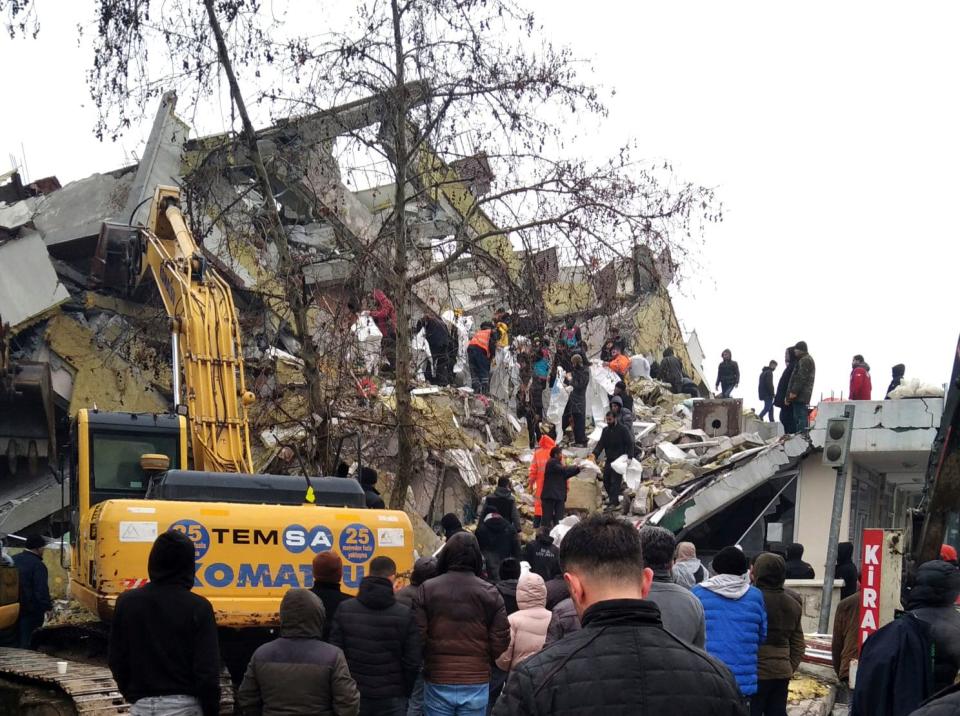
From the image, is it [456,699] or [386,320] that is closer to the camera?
[456,699]

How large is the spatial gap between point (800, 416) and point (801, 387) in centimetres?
110

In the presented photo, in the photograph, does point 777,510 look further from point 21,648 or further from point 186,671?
point 186,671

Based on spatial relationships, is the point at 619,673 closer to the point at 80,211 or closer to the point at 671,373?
the point at 80,211

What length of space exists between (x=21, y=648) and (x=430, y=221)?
6985 millimetres

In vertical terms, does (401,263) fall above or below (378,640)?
above

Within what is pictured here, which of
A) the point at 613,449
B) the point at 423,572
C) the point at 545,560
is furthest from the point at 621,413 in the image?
the point at 423,572

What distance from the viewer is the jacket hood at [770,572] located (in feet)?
28.1

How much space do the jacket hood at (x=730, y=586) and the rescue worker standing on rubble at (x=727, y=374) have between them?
1935 centimetres

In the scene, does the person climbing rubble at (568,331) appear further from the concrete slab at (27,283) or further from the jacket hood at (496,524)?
the concrete slab at (27,283)

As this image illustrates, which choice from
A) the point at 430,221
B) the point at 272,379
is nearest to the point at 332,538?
the point at 430,221

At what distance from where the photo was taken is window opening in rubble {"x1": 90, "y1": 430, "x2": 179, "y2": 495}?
11.4 metres

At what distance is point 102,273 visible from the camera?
21.3 metres

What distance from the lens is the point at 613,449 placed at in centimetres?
1862

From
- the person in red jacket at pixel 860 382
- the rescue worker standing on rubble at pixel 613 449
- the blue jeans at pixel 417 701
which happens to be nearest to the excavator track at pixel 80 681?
the blue jeans at pixel 417 701
